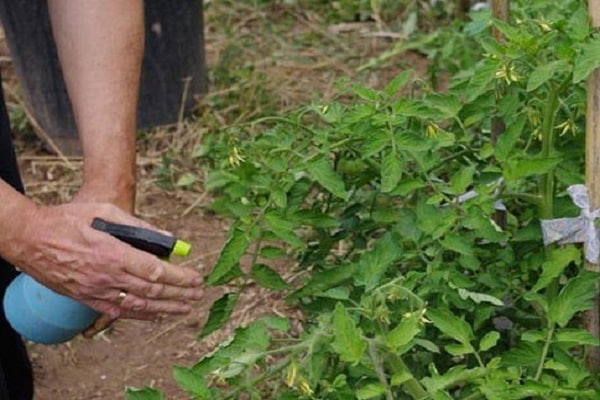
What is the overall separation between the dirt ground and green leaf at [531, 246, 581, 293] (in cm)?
102

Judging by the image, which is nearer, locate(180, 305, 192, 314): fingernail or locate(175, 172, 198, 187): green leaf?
locate(180, 305, 192, 314): fingernail

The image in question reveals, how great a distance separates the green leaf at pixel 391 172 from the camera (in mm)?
1795

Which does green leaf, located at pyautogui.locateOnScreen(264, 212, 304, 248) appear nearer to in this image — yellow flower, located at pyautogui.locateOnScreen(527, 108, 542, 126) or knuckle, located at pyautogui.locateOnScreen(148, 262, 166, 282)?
knuckle, located at pyautogui.locateOnScreen(148, 262, 166, 282)

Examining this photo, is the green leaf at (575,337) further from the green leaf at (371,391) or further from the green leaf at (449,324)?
the green leaf at (371,391)

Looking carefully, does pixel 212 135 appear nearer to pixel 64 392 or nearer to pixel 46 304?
pixel 64 392

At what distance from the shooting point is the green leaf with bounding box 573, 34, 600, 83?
5.46 ft

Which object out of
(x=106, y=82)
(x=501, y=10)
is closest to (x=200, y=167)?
(x=106, y=82)

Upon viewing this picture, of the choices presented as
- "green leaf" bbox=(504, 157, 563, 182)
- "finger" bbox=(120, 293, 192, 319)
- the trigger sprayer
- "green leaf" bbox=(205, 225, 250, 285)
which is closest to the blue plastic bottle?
the trigger sprayer

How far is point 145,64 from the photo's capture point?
12.0ft

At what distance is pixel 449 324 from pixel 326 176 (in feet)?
0.95

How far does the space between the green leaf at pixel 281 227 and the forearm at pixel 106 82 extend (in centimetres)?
27

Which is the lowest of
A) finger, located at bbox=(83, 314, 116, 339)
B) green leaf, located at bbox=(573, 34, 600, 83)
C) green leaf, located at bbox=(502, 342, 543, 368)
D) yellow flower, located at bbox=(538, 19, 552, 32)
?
finger, located at bbox=(83, 314, 116, 339)

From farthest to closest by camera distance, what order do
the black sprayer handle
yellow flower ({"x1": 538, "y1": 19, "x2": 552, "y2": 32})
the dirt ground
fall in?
the dirt ground
yellow flower ({"x1": 538, "y1": 19, "x2": 552, "y2": 32})
the black sprayer handle

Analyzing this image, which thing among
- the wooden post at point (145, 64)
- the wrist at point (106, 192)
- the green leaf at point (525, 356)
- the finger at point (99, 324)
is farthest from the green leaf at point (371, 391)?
the wooden post at point (145, 64)
